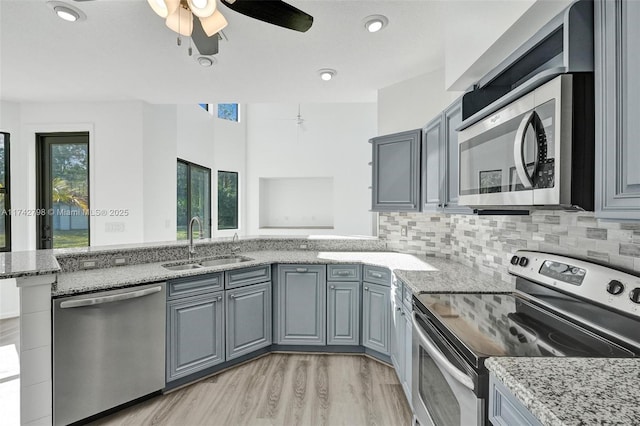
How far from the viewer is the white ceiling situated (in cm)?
209

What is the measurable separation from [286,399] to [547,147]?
2189mm

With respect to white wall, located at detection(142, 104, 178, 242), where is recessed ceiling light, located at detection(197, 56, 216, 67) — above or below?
above

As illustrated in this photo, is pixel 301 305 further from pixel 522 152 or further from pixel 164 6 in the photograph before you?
pixel 164 6

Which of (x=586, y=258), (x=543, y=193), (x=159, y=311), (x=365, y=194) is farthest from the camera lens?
(x=365, y=194)

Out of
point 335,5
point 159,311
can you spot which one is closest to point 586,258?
point 335,5

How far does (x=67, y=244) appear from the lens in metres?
4.08

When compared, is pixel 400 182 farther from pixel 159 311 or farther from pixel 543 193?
pixel 159 311

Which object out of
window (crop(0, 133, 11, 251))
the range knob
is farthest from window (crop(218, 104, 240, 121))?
the range knob

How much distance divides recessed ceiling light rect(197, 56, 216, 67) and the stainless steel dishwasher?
189 cm

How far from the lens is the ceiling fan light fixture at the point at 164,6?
1549 millimetres

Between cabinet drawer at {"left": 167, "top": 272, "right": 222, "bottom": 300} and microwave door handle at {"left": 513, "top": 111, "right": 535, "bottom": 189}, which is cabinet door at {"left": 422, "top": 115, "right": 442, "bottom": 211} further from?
cabinet drawer at {"left": 167, "top": 272, "right": 222, "bottom": 300}

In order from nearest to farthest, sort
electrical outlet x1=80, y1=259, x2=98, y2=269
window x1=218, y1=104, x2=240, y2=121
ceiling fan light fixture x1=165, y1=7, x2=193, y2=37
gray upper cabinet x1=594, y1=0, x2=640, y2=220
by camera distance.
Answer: gray upper cabinet x1=594, y1=0, x2=640, y2=220 → ceiling fan light fixture x1=165, y1=7, x2=193, y2=37 → electrical outlet x1=80, y1=259, x2=98, y2=269 → window x1=218, y1=104, x2=240, y2=121

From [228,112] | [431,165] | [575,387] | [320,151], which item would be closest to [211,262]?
[431,165]

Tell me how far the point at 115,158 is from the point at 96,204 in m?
0.61
